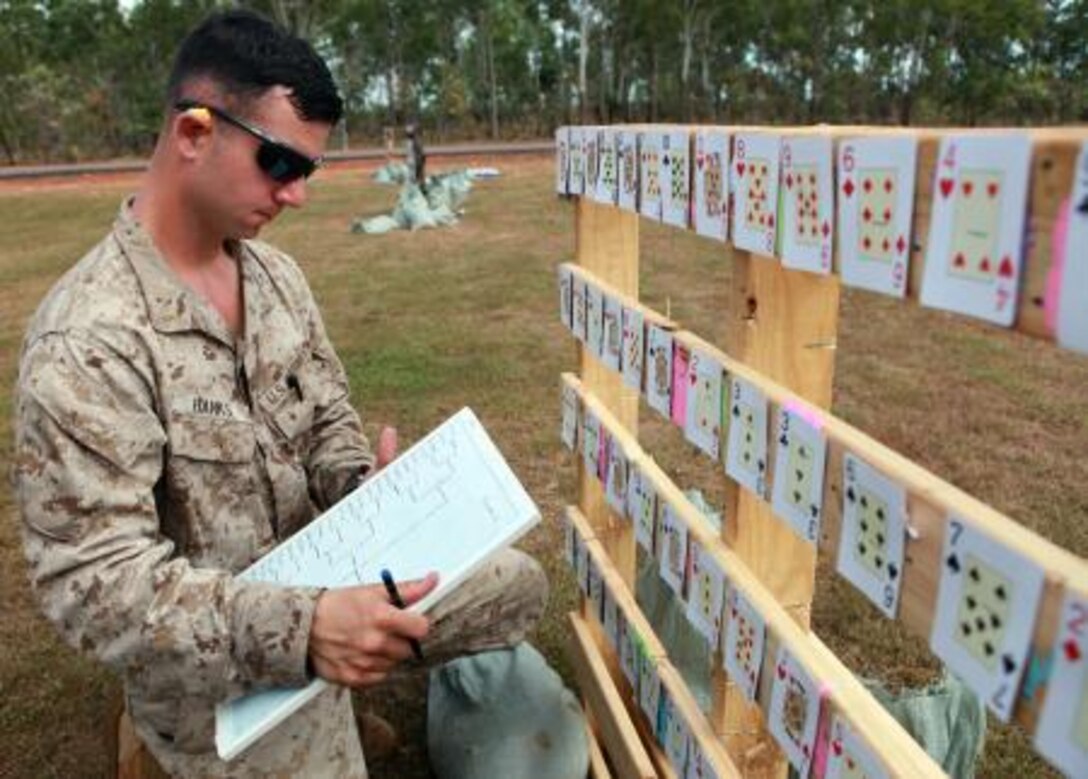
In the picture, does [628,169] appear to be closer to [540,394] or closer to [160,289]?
[160,289]

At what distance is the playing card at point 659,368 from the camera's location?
6.36 ft

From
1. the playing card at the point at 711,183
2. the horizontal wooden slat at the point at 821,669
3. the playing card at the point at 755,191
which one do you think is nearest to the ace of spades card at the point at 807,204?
the playing card at the point at 755,191

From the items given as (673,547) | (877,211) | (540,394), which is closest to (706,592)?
(673,547)

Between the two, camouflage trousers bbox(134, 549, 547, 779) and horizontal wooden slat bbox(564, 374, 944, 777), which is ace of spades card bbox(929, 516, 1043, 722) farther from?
camouflage trousers bbox(134, 549, 547, 779)

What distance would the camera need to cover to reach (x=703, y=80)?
48312 mm

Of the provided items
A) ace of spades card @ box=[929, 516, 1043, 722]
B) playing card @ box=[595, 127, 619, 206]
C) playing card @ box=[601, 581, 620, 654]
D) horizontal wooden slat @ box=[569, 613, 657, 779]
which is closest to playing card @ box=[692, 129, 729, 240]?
playing card @ box=[595, 127, 619, 206]

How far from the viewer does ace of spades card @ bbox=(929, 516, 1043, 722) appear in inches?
38.5

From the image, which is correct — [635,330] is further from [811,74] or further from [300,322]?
[811,74]

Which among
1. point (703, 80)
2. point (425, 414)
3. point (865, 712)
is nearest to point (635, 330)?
point (865, 712)

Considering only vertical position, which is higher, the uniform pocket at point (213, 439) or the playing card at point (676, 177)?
the playing card at point (676, 177)

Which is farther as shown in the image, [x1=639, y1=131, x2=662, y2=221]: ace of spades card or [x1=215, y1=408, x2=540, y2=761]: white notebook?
[x1=639, y1=131, x2=662, y2=221]: ace of spades card

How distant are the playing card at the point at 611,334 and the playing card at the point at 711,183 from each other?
54 centimetres

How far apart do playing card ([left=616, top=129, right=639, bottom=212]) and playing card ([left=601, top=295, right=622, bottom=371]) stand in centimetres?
24

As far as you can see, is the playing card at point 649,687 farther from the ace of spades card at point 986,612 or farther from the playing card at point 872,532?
the ace of spades card at point 986,612
